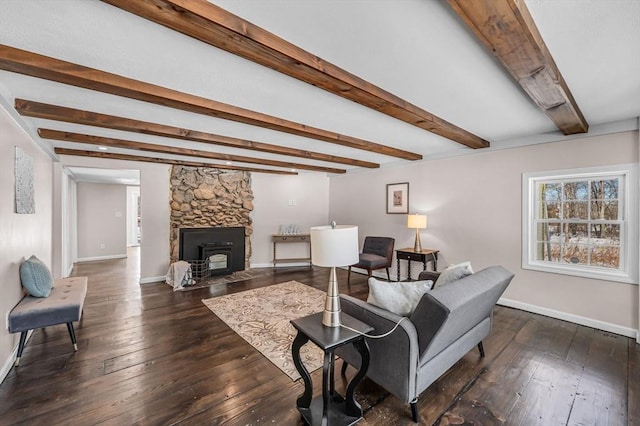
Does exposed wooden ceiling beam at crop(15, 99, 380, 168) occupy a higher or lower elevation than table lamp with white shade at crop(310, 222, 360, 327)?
higher

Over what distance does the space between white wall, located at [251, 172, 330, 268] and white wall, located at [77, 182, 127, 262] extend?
4394mm

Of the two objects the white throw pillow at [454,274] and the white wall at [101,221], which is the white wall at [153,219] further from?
the white throw pillow at [454,274]

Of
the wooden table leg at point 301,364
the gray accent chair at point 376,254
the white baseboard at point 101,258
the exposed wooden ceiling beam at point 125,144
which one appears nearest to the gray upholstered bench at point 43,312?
the exposed wooden ceiling beam at point 125,144

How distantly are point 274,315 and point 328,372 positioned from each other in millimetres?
1996

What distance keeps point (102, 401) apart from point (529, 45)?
3539mm

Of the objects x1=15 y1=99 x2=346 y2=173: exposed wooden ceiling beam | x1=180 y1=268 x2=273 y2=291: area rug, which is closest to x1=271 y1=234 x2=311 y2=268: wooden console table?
x1=180 y1=268 x2=273 y2=291: area rug

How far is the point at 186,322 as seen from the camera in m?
3.34

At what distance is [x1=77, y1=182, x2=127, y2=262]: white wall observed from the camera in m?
7.28

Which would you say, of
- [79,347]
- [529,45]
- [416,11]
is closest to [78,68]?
[416,11]

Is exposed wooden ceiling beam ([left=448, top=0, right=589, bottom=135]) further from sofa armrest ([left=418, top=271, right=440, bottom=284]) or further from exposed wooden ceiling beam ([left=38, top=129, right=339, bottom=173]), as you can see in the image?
exposed wooden ceiling beam ([left=38, top=129, right=339, bottom=173])

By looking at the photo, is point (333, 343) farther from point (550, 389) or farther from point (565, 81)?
point (565, 81)

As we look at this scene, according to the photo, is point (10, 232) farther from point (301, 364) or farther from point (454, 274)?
point (454, 274)

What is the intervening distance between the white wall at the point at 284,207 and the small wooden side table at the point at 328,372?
4.71 meters

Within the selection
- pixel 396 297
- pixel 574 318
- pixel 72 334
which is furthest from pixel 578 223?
pixel 72 334
